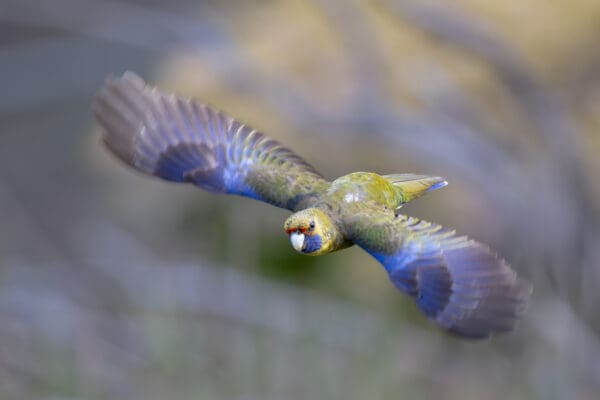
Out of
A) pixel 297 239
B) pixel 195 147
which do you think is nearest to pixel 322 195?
pixel 297 239

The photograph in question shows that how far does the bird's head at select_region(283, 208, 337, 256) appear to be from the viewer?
2080mm

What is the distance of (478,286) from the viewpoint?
2.05 meters

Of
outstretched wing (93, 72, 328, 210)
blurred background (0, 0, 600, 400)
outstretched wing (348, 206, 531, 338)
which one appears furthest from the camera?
blurred background (0, 0, 600, 400)

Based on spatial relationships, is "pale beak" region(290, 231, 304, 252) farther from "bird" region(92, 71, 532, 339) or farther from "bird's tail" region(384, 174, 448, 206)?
"bird's tail" region(384, 174, 448, 206)

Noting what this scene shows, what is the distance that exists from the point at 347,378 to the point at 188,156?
8.37ft

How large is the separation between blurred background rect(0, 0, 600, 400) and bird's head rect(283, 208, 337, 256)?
8.72ft

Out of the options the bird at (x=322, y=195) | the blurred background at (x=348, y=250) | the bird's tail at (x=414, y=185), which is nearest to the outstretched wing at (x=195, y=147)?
the bird at (x=322, y=195)

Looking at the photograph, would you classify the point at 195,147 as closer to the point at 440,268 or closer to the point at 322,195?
the point at 322,195

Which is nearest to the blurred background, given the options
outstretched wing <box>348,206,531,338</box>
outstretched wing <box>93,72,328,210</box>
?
outstretched wing <box>93,72,328,210</box>

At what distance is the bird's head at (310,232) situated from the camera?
2.08 metres

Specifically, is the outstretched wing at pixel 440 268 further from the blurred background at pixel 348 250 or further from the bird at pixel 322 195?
the blurred background at pixel 348 250

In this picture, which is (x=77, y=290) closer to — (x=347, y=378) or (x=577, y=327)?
(x=347, y=378)

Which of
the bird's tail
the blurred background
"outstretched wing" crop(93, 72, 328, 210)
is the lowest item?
the bird's tail

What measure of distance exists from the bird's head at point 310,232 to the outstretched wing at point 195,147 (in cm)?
22
